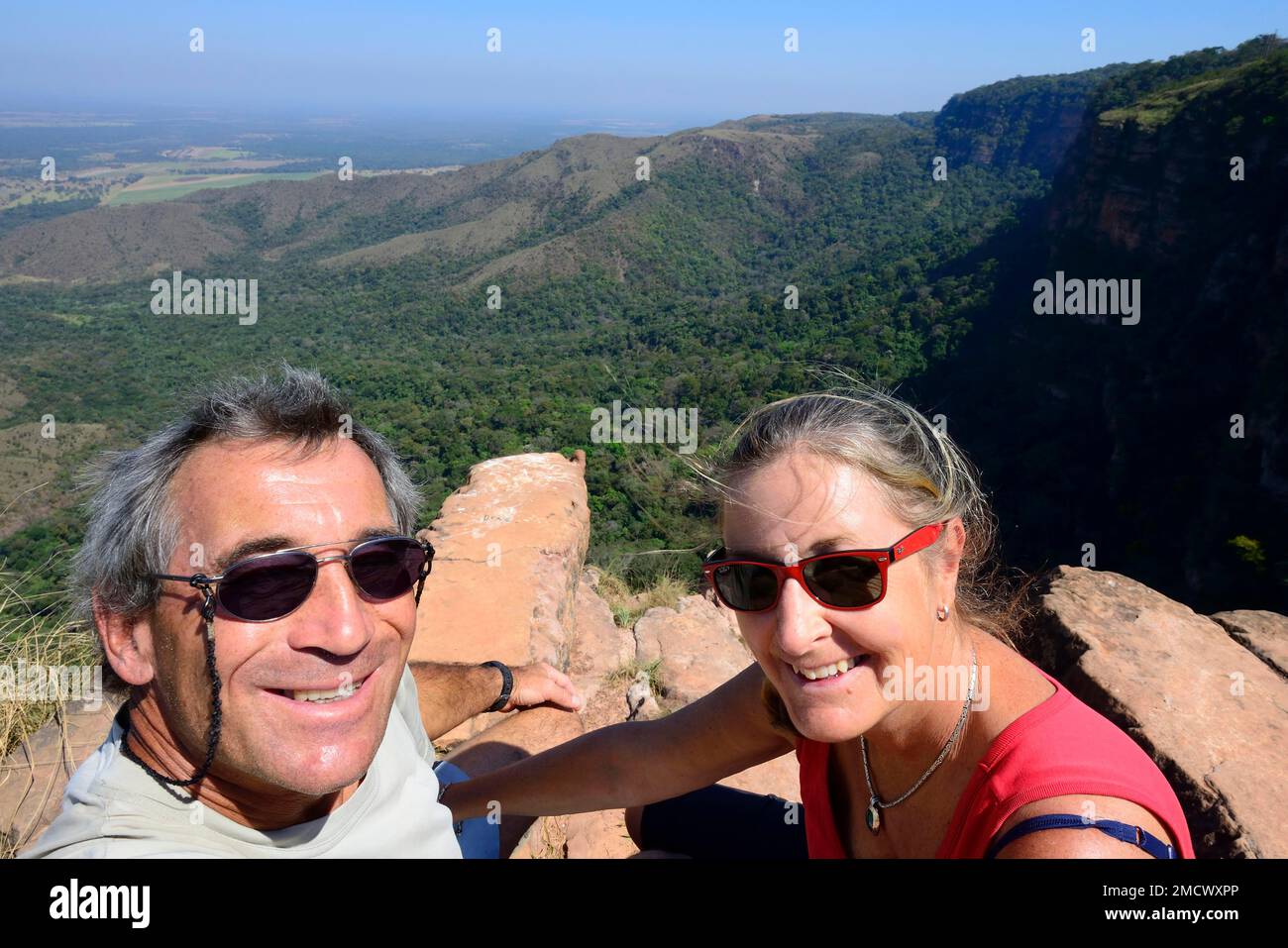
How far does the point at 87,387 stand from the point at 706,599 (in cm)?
4825

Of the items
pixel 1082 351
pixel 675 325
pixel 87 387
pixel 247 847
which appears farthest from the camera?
pixel 675 325

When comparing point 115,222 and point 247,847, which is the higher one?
point 115,222

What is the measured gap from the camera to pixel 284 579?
5.05 feet

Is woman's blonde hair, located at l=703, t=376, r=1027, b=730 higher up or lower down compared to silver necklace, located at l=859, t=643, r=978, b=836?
higher up

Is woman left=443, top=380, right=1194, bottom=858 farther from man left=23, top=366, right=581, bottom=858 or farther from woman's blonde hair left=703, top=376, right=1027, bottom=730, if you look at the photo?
man left=23, top=366, right=581, bottom=858

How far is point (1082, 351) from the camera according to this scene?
101 ft

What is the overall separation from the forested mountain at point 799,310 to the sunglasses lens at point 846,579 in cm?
66

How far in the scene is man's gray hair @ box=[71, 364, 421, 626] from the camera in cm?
153

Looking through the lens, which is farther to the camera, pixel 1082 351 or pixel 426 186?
pixel 426 186

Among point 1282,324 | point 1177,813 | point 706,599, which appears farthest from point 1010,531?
point 1177,813

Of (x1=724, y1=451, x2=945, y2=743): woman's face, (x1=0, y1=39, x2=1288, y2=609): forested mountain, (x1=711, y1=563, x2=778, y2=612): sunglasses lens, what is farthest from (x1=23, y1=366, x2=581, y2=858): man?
(x1=724, y1=451, x2=945, y2=743): woman's face

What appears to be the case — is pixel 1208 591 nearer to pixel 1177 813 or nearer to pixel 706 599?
pixel 706 599

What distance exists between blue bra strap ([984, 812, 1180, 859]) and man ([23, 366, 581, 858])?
1.25m
